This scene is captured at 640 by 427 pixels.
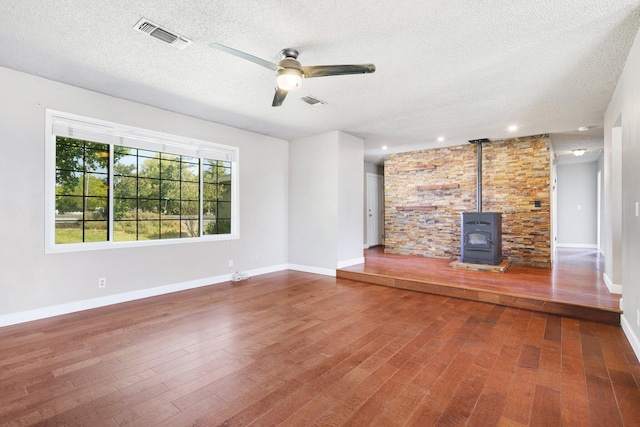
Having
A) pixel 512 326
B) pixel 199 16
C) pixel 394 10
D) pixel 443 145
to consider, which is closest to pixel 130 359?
pixel 199 16

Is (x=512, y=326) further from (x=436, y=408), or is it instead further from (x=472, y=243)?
(x=472, y=243)

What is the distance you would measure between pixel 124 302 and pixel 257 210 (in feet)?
8.24

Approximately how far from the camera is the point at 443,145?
6.73m

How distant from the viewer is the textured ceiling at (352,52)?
7.42 feet

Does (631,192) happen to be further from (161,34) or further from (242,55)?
(161,34)

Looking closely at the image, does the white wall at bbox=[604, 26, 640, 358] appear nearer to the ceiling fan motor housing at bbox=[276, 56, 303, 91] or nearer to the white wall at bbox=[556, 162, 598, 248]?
the ceiling fan motor housing at bbox=[276, 56, 303, 91]

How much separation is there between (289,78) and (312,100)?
1337 millimetres

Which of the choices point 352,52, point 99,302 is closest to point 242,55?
point 352,52

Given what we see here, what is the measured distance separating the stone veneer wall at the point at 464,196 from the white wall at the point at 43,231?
399cm

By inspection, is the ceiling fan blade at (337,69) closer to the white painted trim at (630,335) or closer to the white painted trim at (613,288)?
the white painted trim at (630,335)

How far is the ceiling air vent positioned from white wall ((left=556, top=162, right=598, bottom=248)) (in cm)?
837

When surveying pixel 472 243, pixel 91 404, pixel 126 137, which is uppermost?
pixel 126 137

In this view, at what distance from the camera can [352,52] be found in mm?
2834

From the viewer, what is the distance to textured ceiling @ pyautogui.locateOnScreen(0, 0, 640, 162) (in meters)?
2.26
